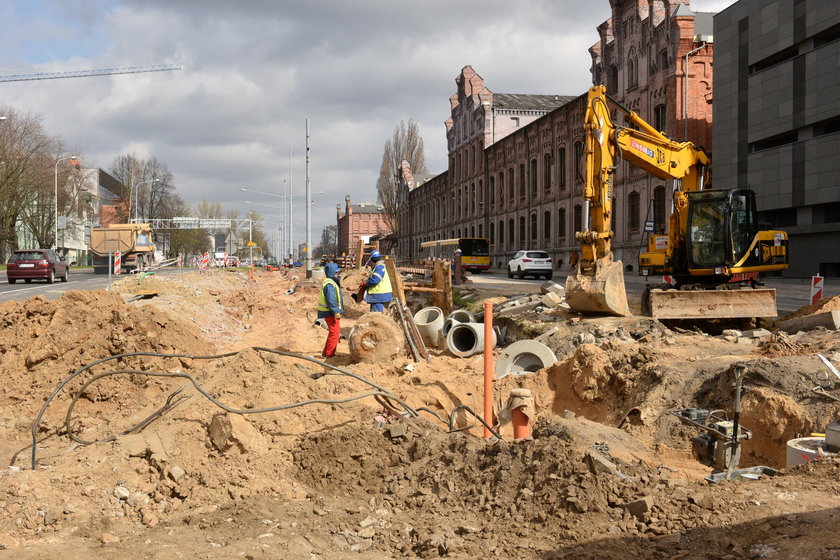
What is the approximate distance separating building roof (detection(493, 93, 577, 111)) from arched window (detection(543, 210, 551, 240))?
17.1m

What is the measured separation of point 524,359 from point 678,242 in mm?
7571

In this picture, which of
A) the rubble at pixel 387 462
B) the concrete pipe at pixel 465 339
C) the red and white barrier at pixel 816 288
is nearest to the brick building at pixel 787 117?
the red and white barrier at pixel 816 288

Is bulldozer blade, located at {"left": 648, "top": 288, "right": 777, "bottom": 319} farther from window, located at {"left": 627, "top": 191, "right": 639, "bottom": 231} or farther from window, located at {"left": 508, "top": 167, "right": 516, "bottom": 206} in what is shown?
window, located at {"left": 508, "top": 167, "right": 516, "bottom": 206}

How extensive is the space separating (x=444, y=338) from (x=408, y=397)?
5127 mm

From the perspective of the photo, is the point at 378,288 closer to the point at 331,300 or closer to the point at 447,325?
the point at 331,300

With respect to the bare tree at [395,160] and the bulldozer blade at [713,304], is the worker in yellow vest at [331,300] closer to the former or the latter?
the bulldozer blade at [713,304]

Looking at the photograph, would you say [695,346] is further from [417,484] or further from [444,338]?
[417,484]

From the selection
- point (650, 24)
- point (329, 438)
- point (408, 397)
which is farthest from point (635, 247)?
point (329, 438)

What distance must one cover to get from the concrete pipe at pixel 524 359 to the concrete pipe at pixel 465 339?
2.03m

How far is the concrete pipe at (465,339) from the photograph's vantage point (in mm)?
13470

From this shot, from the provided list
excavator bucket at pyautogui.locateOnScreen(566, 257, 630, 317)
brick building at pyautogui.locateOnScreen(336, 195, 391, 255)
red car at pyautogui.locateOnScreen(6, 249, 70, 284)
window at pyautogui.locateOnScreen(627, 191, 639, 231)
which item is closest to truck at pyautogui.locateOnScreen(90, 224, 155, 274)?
red car at pyautogui.locateOnScreen(6, 249, 70, 284)

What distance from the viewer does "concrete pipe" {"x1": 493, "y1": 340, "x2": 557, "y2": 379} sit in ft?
36.6

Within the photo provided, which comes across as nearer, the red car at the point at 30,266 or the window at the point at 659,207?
the red car at the point at 30,266

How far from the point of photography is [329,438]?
6.52 metres
